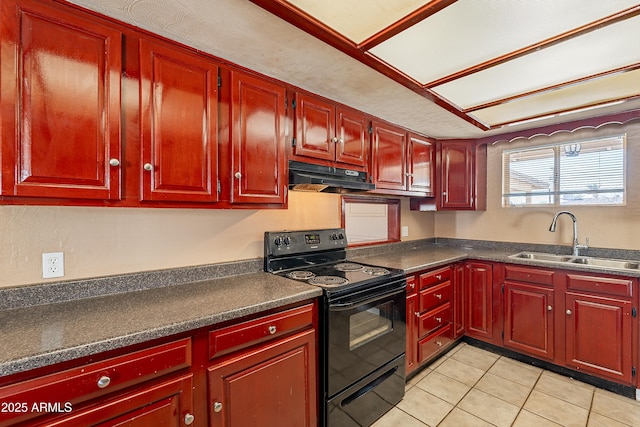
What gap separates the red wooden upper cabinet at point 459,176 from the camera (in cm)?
321

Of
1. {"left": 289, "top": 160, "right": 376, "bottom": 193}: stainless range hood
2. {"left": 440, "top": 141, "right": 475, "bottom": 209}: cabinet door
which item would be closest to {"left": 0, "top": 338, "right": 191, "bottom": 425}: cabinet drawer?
{"left": 289, "top": 160, "right": 376, "bottom": 193}: stainless range hood

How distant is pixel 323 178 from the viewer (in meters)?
1.97

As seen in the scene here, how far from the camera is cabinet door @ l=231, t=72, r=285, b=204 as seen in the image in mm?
1658

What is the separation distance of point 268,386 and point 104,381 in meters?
0.71

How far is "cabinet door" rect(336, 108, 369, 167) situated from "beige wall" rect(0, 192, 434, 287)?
25.0 inches

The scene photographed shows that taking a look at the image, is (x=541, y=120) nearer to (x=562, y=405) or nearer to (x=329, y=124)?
(x=329, y=124)

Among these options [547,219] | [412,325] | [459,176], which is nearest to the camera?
[412,325]

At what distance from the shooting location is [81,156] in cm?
120

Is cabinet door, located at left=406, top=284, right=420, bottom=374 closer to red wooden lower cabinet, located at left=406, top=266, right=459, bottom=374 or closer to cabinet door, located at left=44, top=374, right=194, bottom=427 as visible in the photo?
red wooden lower cabinet, located at left=406, top=266, right=459, bottom=374

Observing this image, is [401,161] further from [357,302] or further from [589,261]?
[589,261]

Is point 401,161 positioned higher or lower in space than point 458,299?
higher

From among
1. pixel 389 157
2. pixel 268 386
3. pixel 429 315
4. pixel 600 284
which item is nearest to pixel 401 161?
pixel 389 157

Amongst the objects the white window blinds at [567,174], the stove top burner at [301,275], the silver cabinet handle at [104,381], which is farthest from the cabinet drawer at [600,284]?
the silver cabinet handle at [104,381]

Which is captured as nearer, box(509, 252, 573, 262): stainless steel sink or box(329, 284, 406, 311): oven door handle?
box(329, 284, 406, 311): oven door handle
